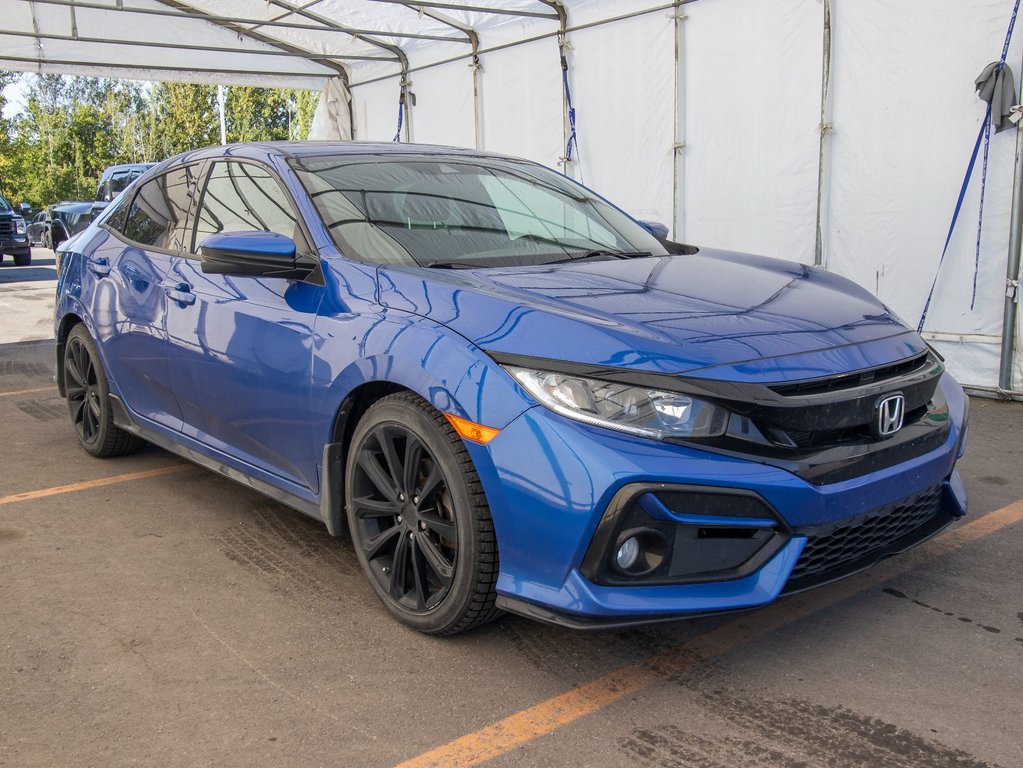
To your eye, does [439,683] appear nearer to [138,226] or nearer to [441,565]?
[441,565]

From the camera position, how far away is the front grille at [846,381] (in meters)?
2.59

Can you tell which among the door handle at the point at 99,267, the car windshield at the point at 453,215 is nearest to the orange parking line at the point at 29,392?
the door handle at the point at 99,267

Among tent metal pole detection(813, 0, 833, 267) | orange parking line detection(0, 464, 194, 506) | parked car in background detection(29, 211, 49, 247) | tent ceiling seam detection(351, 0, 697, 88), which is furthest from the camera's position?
parked car in background detection(29, 211, 49, 247)

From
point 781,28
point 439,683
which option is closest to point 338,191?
point 439,683

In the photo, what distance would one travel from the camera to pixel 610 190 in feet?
31.0

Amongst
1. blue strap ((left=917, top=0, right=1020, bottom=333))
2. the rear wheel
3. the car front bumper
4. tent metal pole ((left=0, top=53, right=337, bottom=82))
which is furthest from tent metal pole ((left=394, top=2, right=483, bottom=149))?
the car front bumper

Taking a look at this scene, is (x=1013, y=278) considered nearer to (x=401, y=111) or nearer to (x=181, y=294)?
(x=181, y=294)

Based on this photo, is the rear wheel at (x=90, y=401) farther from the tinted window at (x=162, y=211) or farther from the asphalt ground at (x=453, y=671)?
the asphalt ground at (x=453, y=671)

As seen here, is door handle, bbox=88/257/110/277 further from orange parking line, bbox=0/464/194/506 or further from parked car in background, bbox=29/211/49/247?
parked car in background, bbox=29/211/49/247

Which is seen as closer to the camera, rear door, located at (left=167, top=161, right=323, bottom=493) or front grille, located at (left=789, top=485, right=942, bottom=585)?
front grille, located at (left=789, top=485, right=942, bottom=585)

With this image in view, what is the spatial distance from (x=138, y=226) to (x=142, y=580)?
6.15 feet

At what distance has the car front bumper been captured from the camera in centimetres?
243

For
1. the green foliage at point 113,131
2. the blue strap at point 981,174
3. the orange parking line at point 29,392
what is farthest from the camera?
the green foliage at point 113,131

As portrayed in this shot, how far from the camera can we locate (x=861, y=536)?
9.10ft
